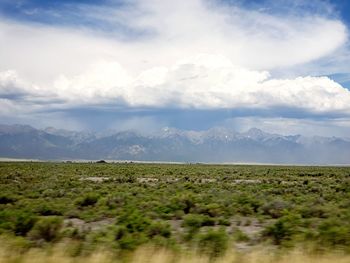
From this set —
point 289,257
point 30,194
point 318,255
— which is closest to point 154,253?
point 289,257

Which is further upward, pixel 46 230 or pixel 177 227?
pixel 46 230

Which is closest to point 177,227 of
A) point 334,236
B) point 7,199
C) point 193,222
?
point 193,222

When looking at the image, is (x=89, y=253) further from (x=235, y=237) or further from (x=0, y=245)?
(x=235, y=237)

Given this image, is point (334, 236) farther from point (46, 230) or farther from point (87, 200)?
point (87, 200)

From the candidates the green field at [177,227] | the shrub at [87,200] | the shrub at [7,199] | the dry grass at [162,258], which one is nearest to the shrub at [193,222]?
the green field at [177,227]

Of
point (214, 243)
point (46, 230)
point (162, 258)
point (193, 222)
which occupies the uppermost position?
point (162, 258)

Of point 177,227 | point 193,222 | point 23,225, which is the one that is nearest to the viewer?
point 23,225

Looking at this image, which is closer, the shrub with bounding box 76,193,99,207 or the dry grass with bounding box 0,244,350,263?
the dry grass with bounding box 0,244,350,263

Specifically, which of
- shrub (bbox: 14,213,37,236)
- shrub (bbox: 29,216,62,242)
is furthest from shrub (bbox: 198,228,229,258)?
shrub (bbox: 14,213,37,236)

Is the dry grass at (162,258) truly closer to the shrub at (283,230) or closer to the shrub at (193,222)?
the shrub at (283,230)

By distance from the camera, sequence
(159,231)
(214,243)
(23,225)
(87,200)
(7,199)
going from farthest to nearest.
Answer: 1. (7,199)
2. (87,200)
3. (23,225)
4. (159,231)
5. (214,243)

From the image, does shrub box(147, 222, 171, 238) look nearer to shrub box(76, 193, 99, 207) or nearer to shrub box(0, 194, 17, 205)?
shrub box(76, 193, 99, 207)

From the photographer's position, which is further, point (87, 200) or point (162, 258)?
point (87, 200)

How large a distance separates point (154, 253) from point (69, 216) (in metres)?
12.6
